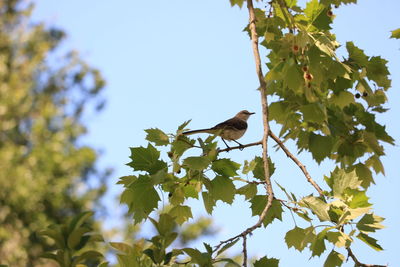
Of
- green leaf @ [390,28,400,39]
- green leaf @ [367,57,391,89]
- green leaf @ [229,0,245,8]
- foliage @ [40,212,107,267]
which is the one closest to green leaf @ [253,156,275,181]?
green leaf @ [367,57,391,89]

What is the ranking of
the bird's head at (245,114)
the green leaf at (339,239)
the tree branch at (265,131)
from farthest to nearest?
the bird's head at (245,114)
the green leaf at (339,239)
the tree branch at (265,131)

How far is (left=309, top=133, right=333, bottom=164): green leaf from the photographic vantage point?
4.81 meters

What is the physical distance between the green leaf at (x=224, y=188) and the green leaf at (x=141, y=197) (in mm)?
416

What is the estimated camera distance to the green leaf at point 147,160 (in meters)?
3.71

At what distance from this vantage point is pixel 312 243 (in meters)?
3.45

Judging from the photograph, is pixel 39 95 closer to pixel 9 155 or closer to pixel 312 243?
pixel 9 155

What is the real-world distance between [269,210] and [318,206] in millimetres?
721

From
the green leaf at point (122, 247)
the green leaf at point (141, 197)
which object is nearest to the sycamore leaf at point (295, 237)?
the green leaf at point (141, 197)

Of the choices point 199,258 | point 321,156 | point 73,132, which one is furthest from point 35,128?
point 199,258

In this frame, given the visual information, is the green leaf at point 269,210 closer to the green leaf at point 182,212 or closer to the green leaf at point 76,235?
the green leaf at point 182,212

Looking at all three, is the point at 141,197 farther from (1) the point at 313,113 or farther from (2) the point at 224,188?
(1) the point at 313,113

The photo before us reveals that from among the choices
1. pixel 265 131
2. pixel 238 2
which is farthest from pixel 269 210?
pixel 238 2

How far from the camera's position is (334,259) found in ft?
11.5

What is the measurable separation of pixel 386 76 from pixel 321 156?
1035 mm
